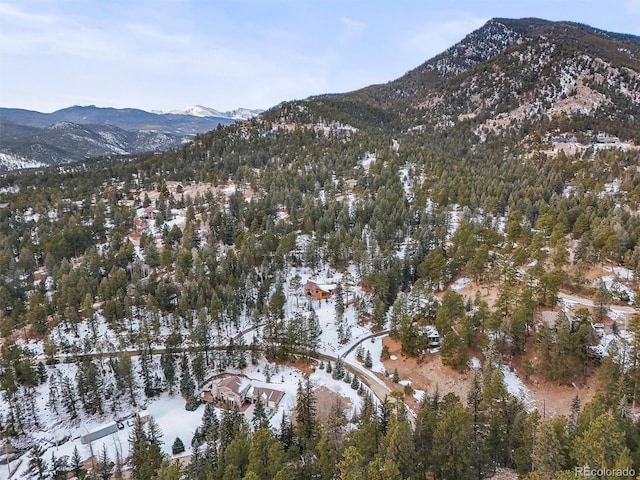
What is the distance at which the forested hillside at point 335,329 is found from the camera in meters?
34.1

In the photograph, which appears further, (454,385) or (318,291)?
(318,291)

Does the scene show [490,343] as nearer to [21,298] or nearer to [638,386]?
[638,386]

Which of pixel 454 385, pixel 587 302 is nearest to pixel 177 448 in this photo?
pixel 454 385

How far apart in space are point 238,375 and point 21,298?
1840 inches

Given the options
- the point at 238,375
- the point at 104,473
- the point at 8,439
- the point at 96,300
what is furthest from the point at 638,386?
the point at 96,300

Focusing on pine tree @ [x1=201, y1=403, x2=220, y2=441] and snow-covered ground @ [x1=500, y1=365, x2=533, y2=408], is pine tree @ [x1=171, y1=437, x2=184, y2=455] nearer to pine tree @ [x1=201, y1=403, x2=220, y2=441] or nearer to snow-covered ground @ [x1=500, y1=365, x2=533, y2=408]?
pine tree @ [x1=201, y1=403, x2=220, y2=441]

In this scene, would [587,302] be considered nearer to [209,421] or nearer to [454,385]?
[454,385]

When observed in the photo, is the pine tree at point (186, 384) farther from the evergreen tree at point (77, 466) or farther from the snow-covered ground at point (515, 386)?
the snow-covered ground at point (515, 386)

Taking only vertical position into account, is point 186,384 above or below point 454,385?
above

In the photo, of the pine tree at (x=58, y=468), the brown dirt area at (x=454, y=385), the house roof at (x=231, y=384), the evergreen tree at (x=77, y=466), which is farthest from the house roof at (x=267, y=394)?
the pine tree at (x=58, y=468)

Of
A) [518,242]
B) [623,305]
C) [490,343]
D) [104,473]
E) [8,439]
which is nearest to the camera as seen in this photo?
[104,473]

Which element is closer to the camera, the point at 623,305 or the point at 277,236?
the point at 623,305

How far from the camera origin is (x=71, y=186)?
14350cm

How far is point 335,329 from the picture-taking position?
65.3m
